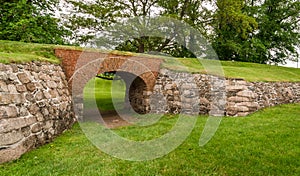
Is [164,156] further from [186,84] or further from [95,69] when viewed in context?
[186,84]

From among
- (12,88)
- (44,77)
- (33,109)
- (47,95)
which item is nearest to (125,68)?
(44,77)

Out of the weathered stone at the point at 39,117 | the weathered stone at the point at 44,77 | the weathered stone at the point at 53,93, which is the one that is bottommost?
the weathered stone at the point at 39,117

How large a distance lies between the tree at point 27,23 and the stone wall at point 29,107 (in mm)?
4471

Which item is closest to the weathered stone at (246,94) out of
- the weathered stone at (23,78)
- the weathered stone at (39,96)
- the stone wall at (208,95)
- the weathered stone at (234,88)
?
the stone wall at (208,95)

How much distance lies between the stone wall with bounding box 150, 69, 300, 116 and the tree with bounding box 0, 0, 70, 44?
17.9 feet

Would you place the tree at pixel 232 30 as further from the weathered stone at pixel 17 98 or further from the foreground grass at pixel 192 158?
the weathered stone at pixel 17 98

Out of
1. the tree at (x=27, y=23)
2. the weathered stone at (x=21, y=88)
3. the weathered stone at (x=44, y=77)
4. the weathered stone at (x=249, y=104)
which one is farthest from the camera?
the tree at (x=27, y=23)

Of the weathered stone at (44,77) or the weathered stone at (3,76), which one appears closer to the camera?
the weathered stone at (3,76)

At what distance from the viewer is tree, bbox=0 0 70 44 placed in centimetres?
998

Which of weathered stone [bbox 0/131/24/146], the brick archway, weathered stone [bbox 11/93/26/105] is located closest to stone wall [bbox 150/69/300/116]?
the brick archway

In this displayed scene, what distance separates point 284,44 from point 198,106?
54.1 ft

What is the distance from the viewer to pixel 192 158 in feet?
14.3

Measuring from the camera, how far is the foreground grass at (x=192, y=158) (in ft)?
12.5

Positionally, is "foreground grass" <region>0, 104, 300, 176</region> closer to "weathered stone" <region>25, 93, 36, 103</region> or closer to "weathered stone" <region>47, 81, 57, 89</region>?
"weathered stone" <region>25, 93, 36, 103</region>
